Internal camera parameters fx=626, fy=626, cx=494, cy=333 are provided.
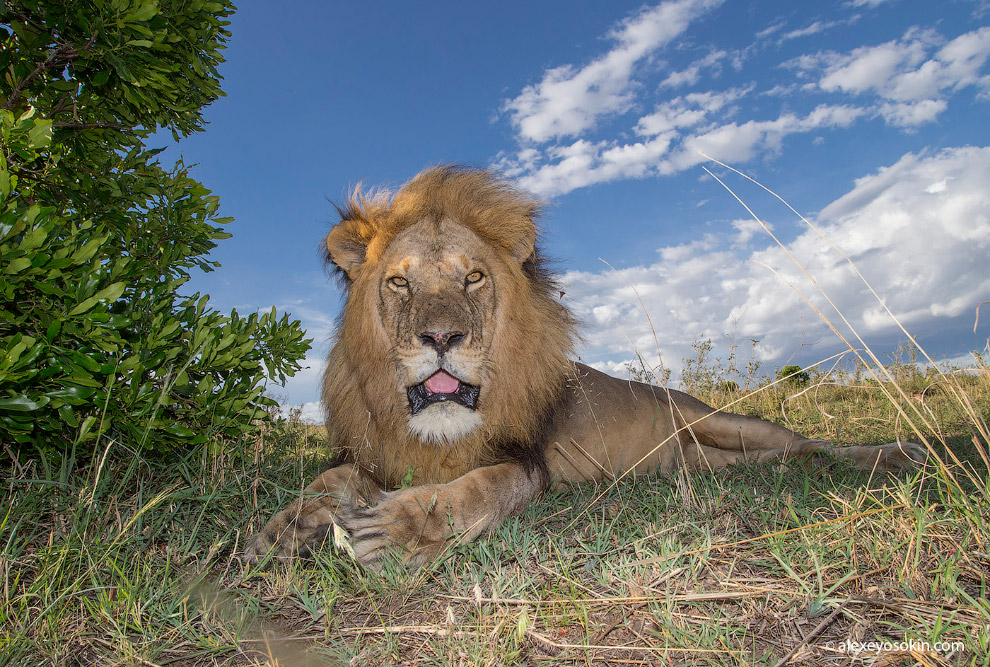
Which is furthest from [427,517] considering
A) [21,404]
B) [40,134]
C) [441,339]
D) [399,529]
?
[40,134]

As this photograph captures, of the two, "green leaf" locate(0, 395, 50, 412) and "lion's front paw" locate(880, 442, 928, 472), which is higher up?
"green leaf" locate(0, 395, 50, 412)

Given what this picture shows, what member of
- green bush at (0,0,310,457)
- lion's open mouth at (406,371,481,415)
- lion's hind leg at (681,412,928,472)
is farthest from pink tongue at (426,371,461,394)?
lion's hind leg at (681,412,928,472)

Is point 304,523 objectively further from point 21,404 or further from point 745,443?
point 745,443

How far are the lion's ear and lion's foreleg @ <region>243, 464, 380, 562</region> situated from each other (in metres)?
1.12

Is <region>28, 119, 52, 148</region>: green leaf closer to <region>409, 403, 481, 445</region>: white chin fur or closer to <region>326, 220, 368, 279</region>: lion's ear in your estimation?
<region>326, 220, 368, 279</region>: lion's ear

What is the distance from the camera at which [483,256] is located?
3035 mm

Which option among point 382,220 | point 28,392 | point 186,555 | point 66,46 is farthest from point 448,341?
point 66,46

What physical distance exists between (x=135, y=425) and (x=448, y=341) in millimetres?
1512

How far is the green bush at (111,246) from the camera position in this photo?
102 inches

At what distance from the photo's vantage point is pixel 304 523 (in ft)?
8.27

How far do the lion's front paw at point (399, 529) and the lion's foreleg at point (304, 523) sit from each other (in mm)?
120

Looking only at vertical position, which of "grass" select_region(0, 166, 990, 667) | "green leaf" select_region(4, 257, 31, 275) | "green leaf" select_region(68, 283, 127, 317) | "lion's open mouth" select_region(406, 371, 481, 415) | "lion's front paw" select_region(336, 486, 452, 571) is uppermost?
"green leaf" select_region(4, 257, 31, 275)

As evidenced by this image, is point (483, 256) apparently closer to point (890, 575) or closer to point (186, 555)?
point (186, 555)

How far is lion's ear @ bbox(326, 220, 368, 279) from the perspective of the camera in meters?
3.21
